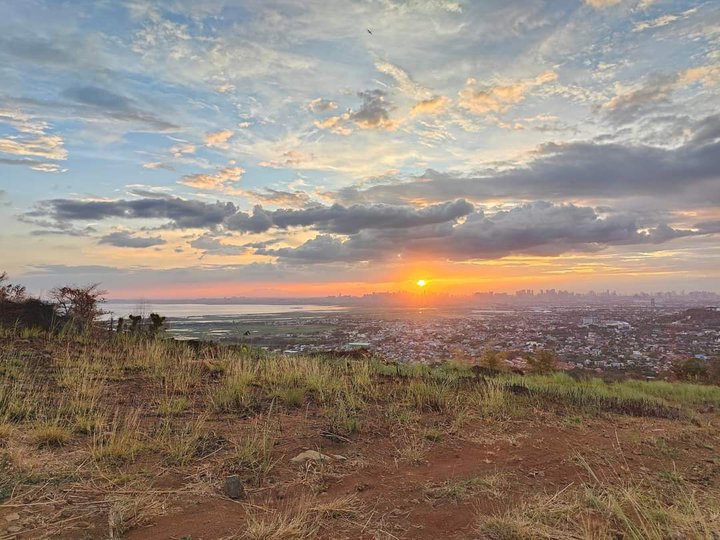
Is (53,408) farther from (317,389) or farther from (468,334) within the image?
(468,334)

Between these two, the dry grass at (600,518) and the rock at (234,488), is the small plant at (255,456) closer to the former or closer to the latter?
the rock at (234,488)

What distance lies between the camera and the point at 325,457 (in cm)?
512

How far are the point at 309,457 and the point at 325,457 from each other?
0.19m

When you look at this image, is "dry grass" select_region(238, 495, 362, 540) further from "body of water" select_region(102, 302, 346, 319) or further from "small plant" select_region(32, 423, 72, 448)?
"body of water" select_region(102, 302, 346, 319)

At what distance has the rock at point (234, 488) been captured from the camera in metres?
3.99

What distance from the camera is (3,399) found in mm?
5875

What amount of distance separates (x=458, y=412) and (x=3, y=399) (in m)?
6.54

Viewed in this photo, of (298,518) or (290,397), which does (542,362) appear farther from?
(298,518)

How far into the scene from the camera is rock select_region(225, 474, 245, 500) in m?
3.99

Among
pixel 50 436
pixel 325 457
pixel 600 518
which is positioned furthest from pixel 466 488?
pixel 50 436

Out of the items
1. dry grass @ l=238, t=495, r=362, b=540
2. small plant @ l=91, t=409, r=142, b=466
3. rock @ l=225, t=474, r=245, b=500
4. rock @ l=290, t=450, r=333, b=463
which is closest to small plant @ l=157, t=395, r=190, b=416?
small plant @ l=91, t=409, r=142, b=466

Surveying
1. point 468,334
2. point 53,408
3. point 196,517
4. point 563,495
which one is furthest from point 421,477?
point 468,334

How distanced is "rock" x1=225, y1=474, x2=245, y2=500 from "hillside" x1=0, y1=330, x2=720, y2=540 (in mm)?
14

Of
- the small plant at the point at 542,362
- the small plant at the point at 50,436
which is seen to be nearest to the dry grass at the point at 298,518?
the small plant at the point at 50,436
